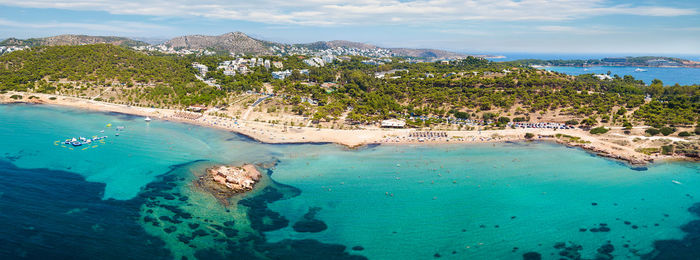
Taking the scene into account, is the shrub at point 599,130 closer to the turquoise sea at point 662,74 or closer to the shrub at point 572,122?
the shrub at point 572,122

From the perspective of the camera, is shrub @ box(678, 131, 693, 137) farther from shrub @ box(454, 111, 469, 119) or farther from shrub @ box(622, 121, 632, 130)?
shrub @ box(454, 111, 469, 119)

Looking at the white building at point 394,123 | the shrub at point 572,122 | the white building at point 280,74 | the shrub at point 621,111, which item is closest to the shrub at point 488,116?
the shrub at point 572,122

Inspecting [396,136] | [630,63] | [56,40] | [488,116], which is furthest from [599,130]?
[56,40]

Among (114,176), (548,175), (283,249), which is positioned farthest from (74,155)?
(548,175)

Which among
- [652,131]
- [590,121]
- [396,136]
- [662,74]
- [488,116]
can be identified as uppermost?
[662,74]

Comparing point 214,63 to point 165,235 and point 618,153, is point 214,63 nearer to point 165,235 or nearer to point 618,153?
point 165,235

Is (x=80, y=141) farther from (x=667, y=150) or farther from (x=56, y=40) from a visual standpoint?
(x=56, y=40)
